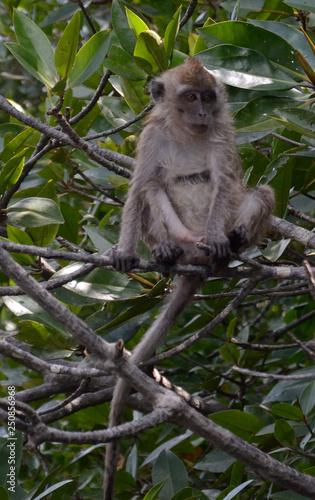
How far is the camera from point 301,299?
713cm

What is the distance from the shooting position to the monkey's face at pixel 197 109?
235 inches

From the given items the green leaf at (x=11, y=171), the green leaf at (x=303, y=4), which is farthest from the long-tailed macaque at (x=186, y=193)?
the green leaf at (x=303, y=4)

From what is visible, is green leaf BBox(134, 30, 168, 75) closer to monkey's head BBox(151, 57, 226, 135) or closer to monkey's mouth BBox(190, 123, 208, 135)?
monkey's head BBox(151, 57, 226, 135)

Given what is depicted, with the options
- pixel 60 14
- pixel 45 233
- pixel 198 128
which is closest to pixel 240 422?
pixel 45 233

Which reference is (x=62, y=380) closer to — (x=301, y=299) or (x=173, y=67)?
(x=301, y=299)

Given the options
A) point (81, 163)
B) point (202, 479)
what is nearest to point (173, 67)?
point (81, 163)

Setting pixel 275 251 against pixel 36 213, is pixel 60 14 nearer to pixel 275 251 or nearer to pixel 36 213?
pixel 36 213

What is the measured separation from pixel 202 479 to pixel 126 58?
3.93m

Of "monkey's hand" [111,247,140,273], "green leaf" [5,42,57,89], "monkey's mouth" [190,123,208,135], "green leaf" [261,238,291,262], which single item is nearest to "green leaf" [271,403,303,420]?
"green leaf" [261,238,291,262]

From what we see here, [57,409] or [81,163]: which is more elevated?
[81,163]

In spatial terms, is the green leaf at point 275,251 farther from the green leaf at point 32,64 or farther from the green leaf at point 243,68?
the green leaf at point 32,64

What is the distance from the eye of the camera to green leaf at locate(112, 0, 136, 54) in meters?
5.99

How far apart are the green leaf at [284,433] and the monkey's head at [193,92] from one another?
8.84ft

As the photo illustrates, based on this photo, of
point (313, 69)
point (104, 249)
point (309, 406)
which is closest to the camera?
point (309, 406)
